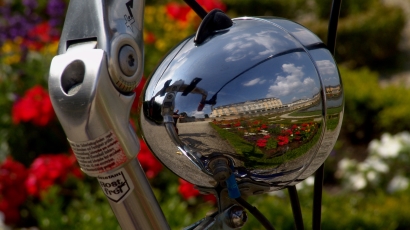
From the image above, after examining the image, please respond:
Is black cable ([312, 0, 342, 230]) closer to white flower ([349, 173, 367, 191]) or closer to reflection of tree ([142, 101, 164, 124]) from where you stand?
reflection of tree ([142, 101, 164, 124])

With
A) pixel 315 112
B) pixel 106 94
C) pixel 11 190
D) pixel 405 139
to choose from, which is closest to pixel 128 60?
pixel 106 94

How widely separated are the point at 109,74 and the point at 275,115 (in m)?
0.26

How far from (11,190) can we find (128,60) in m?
3.26

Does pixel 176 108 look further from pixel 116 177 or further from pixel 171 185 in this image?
pixel 171 185

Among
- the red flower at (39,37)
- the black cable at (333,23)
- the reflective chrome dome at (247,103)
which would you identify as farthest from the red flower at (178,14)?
the reflective chrome dome at (247,103)

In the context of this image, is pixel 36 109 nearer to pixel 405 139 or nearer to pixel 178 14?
pixel 178 14

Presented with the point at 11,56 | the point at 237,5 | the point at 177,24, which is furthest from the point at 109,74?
the point at 237,5

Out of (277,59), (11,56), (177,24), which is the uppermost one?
(277,59)

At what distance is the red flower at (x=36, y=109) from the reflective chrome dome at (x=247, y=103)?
11.2ft

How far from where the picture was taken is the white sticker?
855mm

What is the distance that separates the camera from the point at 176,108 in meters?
0.93

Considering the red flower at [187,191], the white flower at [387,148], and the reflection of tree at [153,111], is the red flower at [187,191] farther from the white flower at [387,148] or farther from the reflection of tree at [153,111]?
the reflection of tree at [153,111]

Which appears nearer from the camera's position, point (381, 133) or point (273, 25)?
point (273, 25)

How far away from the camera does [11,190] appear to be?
3855mm
